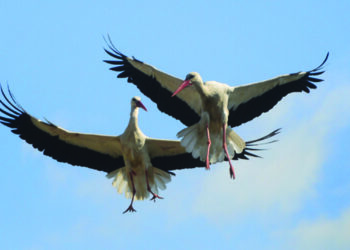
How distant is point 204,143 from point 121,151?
4.86 ft

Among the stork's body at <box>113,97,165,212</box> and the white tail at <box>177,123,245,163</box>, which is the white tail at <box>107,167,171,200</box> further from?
the white tail at <box>177,123,245,163</box>

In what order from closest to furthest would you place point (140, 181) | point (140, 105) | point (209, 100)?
point (209, 100) → point (140, 105) → point (140, 181)

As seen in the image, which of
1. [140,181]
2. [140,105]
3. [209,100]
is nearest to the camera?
[209,100]

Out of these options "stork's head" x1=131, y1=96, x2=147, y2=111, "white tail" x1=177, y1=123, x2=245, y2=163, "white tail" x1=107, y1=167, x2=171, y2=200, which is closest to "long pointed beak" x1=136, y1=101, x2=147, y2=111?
"stork's head" x1=131, y1=96, x2=147, y2=111

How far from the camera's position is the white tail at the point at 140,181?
48.4 feet

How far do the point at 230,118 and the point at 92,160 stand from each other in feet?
6.22

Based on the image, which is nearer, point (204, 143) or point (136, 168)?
point (204, 143)

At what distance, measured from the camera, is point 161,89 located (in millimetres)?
14352

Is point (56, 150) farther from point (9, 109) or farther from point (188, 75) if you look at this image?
point (188, 75)

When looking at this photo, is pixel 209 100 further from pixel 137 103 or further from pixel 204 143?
pixel 137 103

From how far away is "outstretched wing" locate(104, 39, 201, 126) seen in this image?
46.8ft

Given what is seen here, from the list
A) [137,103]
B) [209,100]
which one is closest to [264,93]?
[209,100]

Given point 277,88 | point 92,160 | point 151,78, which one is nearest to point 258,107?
point 277,88

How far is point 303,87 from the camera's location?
46.8 ft
